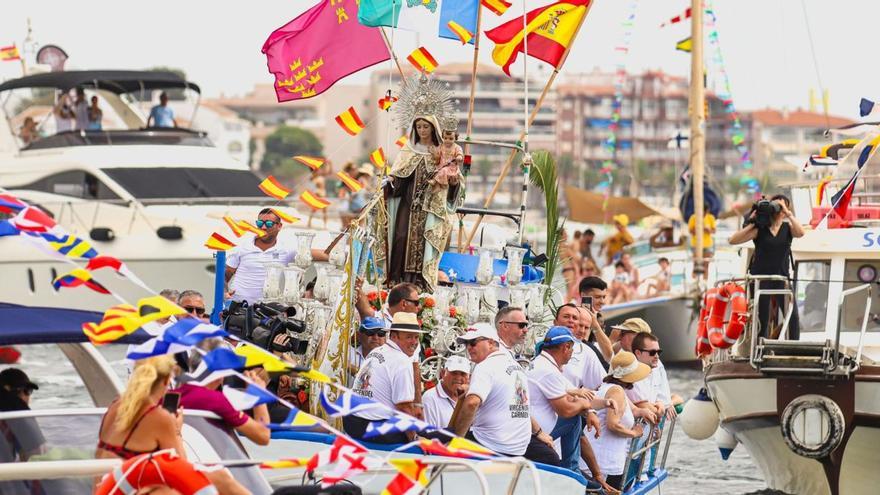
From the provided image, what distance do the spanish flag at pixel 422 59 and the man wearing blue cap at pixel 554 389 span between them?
3850 mm

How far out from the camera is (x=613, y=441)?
48.5 ft

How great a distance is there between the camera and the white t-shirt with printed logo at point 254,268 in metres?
15.6

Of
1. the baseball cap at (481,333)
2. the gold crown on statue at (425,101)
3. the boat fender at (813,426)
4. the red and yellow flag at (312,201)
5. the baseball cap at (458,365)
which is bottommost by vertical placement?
the boat fender at (813,426)

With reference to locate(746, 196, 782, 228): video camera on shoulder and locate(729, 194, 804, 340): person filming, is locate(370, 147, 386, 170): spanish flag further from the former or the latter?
locate(746, 196, 782, 228): video camera on shoulder

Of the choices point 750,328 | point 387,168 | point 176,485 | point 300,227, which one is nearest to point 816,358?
point 750,328

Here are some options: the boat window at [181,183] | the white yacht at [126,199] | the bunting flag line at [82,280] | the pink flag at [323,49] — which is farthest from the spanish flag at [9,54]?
the bunting flag line at [82,280]

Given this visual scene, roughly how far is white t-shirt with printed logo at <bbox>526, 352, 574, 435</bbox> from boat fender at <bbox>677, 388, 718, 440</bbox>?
5.94m

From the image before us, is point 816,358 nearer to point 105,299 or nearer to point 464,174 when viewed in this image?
point 464,174

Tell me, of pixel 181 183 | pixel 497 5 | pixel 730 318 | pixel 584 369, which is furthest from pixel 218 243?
pixel 181 183

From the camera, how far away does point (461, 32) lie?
17516 mm

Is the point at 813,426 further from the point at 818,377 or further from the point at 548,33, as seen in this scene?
the point at 548,33

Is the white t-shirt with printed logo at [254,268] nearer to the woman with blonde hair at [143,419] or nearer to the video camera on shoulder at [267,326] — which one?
the video camera on shoulder at [267,326]

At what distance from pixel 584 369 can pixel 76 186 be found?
2038 cm

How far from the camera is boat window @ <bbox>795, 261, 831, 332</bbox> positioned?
61.0 feet
